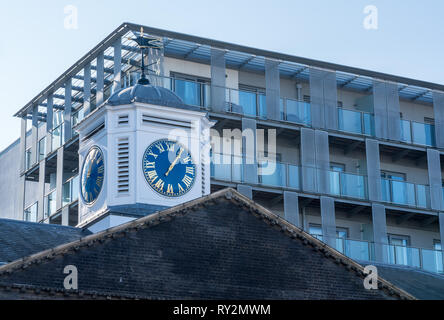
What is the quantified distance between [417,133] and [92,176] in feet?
79.5

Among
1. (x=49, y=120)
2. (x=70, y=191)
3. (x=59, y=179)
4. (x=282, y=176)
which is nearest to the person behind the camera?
(x=282, y=176)

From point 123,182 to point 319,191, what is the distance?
1842cm

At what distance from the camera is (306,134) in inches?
2579

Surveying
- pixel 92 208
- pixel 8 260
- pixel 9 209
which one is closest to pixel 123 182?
pixel 92 208

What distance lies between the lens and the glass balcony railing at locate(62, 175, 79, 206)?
63844 millimetres

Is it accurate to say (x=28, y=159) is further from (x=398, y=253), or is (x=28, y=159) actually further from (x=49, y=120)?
(x=398, y=253)

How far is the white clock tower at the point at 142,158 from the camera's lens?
157 ft

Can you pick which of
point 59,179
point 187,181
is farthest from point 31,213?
point 187,181

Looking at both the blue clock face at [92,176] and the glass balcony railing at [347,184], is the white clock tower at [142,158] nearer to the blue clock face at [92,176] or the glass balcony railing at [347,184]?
the blue clock face at [92,176]

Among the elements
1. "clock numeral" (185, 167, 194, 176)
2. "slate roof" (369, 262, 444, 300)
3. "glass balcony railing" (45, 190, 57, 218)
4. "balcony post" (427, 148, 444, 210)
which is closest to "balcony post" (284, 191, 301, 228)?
"balcony post" (427, 148, 444, 210)

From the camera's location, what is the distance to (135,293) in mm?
40938

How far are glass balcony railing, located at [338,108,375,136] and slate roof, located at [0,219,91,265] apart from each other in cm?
2183

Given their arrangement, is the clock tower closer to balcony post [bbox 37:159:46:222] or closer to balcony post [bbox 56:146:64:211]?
balcony post [bbox 56:146:64:211]

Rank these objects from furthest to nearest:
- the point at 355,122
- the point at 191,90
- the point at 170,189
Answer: the point at 355,122 → the point at 191,90 → the point at 170,189
